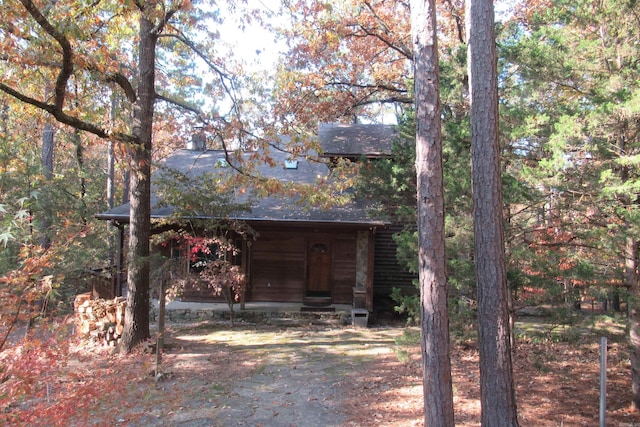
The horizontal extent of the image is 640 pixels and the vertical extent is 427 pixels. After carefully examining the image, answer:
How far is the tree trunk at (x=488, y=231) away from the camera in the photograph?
485cm

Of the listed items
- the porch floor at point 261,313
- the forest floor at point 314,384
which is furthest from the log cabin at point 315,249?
the forest floor at point 314,384

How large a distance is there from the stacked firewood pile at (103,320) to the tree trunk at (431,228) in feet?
25.1

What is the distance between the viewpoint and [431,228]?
4.93 metres

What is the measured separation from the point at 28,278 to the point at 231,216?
29.0 ft

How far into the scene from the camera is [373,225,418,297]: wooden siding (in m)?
15.4

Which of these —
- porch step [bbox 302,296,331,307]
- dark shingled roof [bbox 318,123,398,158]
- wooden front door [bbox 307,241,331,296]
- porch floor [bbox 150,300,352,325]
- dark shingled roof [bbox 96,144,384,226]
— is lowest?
porch floor [bbox 150,300,352,325]

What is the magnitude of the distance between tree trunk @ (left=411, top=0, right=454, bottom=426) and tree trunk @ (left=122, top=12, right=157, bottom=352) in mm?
6117

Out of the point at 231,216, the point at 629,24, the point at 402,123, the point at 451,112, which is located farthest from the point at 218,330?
the point at 629,24

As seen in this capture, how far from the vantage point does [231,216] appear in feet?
41.8

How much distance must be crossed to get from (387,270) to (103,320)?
9.13m

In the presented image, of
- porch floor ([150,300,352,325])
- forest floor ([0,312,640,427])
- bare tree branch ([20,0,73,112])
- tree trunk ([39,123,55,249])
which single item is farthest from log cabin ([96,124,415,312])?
bare tree branch ([20,0,73,112])

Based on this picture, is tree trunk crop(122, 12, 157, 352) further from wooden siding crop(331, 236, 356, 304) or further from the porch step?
wooden siding crop(331, 236, 356, 304)

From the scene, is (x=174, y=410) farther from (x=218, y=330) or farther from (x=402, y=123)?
(x=402, y=123)

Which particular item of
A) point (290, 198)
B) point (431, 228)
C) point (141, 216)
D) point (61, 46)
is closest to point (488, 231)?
point (431, 228)
